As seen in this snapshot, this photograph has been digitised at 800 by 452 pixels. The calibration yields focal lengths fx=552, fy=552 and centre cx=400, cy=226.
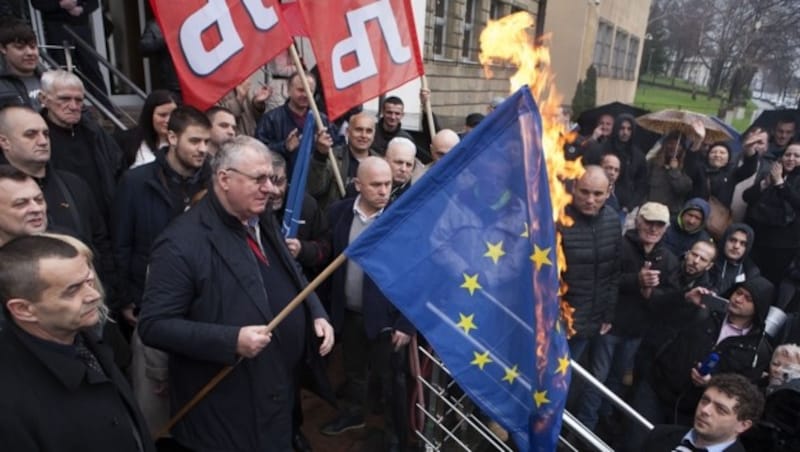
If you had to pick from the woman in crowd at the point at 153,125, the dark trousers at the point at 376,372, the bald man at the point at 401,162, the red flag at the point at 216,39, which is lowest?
the dark trousers at the point at 376,372

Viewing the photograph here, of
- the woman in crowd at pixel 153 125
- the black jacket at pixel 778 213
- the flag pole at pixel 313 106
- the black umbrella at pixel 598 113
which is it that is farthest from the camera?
the black umbrella at pixel 598 113

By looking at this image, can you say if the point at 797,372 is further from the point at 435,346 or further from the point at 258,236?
the point at 258,236

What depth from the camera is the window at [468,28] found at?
57.3 ft

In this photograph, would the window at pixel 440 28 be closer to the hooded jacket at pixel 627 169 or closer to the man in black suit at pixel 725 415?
the hooded jacket at pixel 627 169

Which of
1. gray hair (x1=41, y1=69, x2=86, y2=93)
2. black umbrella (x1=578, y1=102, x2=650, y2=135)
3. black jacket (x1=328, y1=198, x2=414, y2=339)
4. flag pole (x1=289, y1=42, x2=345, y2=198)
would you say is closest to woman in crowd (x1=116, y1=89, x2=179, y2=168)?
gray hair (x1=41, y1=69, x2=86, y2=93)

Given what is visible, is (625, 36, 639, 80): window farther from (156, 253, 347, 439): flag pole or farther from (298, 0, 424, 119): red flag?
(156, 253, 347, 439): flag pole

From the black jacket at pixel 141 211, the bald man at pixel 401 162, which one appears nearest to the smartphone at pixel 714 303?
the bald man at pixel 401 162

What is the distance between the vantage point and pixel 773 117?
8.39 meters

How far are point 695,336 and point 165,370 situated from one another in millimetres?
3352

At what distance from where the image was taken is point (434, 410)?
Answer: 3254mm

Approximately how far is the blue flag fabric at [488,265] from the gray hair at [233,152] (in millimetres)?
652

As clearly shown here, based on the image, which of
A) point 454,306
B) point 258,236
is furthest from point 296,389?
point 454,306

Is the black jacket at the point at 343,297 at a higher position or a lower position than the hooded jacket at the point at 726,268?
higher

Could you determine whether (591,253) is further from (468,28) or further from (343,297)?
(468,28)
